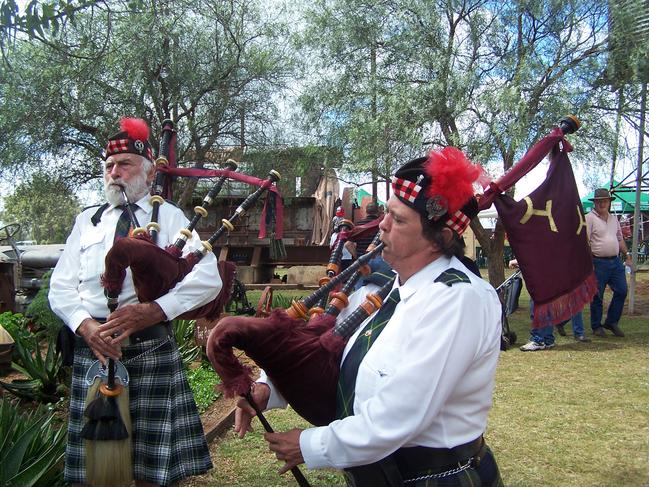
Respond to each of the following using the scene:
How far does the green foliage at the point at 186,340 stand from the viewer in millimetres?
5703

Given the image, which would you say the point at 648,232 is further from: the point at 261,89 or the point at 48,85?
the point at 48,85

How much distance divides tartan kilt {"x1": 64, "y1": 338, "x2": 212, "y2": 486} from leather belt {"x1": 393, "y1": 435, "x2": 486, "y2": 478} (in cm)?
135

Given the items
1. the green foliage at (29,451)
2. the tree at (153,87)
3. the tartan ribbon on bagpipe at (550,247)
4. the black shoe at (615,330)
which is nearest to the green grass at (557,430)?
the green foliage at (29,451)

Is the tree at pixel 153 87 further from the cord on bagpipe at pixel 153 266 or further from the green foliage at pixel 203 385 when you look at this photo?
the cord on bagpipe at pixel 153 266

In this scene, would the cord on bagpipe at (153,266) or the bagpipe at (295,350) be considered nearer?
the bagpipe at (295,350)

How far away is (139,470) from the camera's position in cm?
243

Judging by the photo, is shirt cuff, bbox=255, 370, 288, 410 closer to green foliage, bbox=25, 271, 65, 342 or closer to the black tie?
the black tie

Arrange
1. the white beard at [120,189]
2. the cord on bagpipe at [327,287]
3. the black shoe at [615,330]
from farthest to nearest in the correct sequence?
the black shoe at [615,330], the white beard at [120,189], the cord on bagpipe at [327,287]

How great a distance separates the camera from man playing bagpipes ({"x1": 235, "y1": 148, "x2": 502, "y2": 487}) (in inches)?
51.5

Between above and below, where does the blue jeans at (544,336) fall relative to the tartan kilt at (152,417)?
below

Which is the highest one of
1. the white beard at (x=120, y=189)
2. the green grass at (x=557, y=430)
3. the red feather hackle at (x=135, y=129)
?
the red feather hackle at (x=135, y=129)

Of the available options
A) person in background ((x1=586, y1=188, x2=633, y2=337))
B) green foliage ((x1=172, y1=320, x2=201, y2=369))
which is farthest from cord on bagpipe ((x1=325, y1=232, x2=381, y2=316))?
person in background ((x1=586, y1=188, x2=633, y2=337))

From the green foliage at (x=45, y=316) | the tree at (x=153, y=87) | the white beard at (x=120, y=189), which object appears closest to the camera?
the white beard at (x=120, y=189)

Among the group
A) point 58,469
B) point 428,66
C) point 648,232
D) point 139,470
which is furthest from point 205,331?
point 648,232
